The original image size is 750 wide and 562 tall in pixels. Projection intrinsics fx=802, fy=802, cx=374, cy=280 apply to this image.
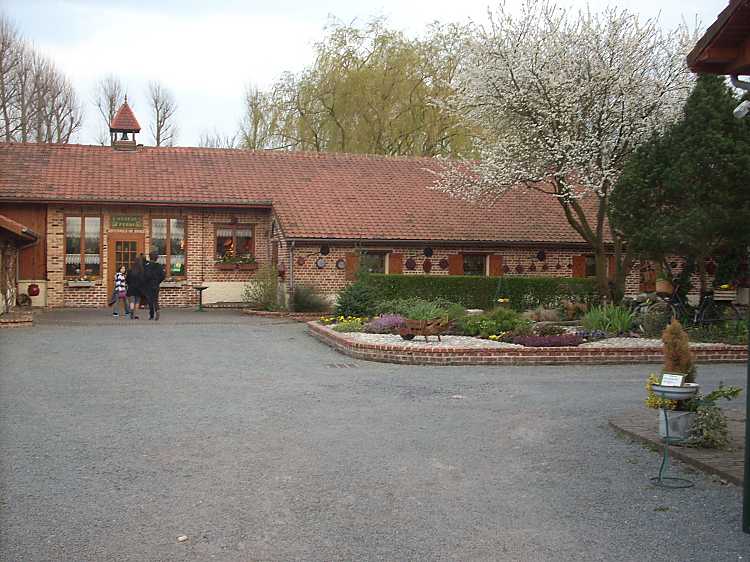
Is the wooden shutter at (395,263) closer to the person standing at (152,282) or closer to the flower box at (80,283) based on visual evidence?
the person standing at (152,282)

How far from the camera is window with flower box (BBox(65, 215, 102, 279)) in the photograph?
2648 centimetres

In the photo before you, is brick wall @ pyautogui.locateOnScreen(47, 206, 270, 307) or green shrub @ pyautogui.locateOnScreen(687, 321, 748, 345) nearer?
green shrub @ pyautogui.locateOnScreen(687, 321, 748, 345)

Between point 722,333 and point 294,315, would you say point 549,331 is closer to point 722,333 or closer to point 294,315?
point 722,333

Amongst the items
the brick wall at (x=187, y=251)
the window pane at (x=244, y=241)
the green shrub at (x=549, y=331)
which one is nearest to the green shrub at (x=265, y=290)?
the brick wall at (x=187, y=251)

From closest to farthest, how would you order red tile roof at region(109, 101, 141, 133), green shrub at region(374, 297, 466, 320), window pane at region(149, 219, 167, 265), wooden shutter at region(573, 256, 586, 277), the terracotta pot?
green shrub at region(374, 297, 466, 320), the terracotta pot, window pane at region(149, 219, 167, 265), wooden shutter at region(573, 256, 586, 277), red tile roof at region(109, 101, 141, 133)

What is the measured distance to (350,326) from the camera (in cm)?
1778

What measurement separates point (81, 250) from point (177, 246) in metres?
3.09

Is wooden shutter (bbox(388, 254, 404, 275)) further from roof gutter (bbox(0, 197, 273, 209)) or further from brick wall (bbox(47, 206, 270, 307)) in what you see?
roof gutter (bbox(0, 197, 273, 209))

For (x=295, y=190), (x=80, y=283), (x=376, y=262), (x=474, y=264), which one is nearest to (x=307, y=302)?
(x=376, y=262)

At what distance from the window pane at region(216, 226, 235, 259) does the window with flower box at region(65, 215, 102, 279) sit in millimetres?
3915

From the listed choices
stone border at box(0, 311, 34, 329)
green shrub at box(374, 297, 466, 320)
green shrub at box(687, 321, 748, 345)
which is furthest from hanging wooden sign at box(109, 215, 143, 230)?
green shrub at box(687, 321, 748, 345)

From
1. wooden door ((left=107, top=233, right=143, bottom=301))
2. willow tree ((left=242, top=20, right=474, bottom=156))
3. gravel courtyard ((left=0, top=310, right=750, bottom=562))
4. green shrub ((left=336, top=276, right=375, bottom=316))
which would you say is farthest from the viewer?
willow tree ((left=242, top=20, right=474, bottom=156))

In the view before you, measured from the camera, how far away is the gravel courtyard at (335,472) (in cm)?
508

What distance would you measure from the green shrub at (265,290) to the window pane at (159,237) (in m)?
3.62
